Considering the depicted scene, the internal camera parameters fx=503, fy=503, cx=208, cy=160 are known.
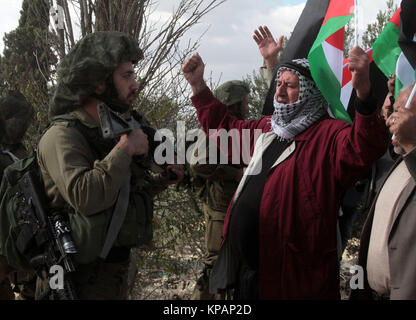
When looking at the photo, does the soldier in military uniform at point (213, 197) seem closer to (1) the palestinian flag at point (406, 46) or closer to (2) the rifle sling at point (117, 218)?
(1) the palestinian flag at point (406, 46)

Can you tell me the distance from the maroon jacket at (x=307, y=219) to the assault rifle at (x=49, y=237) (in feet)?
4.01

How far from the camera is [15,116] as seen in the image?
14.8 feet

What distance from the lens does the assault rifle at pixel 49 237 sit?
2555 millimetres

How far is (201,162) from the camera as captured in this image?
507 centimetres

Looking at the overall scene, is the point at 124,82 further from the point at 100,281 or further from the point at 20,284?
the point at 20,284

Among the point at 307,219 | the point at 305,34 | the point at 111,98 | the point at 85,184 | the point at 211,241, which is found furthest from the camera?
the point at 211,241

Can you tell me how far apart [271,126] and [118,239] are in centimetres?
145

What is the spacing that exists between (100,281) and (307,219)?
1.27 metres

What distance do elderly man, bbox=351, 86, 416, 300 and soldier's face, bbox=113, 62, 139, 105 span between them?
144 cm

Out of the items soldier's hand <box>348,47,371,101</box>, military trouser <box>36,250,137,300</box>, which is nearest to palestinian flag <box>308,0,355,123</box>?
soldier's hand <box>348,47,371,101</box>

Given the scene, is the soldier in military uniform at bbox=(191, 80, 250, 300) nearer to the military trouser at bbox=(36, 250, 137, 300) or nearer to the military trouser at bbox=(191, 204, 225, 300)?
the military trouser at bbox=(191, 204, 225, 300)

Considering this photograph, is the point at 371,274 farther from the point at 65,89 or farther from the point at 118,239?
the point at 65,89

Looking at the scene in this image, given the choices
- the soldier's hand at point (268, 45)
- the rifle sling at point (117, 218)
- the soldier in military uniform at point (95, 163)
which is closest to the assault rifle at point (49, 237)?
the soldier in military uniform at point (95, 163)

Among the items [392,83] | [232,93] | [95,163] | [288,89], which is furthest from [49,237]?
[232,93]
